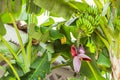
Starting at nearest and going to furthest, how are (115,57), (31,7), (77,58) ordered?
(77,58), (115,57), (31,7)

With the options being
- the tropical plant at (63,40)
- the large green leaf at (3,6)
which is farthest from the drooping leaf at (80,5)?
the large green leaf at (3,6)

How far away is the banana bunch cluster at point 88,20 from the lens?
41.2 inches

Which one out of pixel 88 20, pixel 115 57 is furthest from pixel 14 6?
pixel 115 57

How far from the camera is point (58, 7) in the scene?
1.20 meters

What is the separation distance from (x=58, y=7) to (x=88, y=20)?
180mm

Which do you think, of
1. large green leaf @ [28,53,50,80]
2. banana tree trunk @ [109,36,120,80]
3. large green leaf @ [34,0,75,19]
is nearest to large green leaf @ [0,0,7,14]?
large green leaf @ [34,0,75,19]

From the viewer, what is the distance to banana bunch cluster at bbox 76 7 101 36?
1.05 meters

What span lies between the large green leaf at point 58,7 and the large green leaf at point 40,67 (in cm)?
19

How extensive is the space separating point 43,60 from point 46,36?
0.36ft

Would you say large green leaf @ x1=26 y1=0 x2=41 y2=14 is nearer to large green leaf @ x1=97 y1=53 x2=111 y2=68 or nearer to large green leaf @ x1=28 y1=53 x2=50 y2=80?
large green leaf @ x1=28 y1=53 x2=50 y2=80

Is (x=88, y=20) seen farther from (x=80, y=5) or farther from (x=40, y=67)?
(x=40, y=67)

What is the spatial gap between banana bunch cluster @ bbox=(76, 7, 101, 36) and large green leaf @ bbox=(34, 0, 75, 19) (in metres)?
0.10

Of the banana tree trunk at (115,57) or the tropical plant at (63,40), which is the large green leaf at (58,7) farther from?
the banana tree trunk at (115,57)

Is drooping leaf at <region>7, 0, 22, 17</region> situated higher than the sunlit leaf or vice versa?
drooping leaf at <region>7, 0, 22, 17</region>
